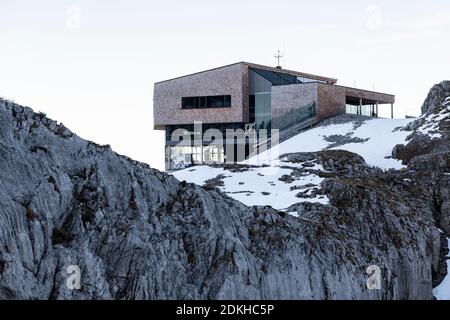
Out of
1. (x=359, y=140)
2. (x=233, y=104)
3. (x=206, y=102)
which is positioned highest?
(x=206, y=102)

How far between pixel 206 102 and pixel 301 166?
115ft

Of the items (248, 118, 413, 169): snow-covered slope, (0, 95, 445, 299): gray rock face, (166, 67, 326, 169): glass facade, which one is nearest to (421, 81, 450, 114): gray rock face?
(248, 118, 413, 169): snow-covered slope

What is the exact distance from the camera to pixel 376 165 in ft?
221

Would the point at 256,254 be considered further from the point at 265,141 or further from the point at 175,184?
the point at 265,141

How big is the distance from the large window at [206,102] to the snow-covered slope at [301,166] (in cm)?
1231

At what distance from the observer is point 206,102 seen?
308ft

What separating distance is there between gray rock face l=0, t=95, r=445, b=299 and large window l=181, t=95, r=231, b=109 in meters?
50.2

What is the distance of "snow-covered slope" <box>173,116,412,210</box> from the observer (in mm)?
49969

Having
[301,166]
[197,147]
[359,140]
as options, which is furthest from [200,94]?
[301,166]

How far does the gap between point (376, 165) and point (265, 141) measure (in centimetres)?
2114

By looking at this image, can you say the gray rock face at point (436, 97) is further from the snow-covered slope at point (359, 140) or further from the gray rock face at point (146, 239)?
the gray rock face at point (146, 239)

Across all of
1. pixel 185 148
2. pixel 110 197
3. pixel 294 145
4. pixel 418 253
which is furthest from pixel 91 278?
pixel 185 148

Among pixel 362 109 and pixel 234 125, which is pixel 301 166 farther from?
pixel 362 109

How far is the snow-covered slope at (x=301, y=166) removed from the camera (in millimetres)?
49969
